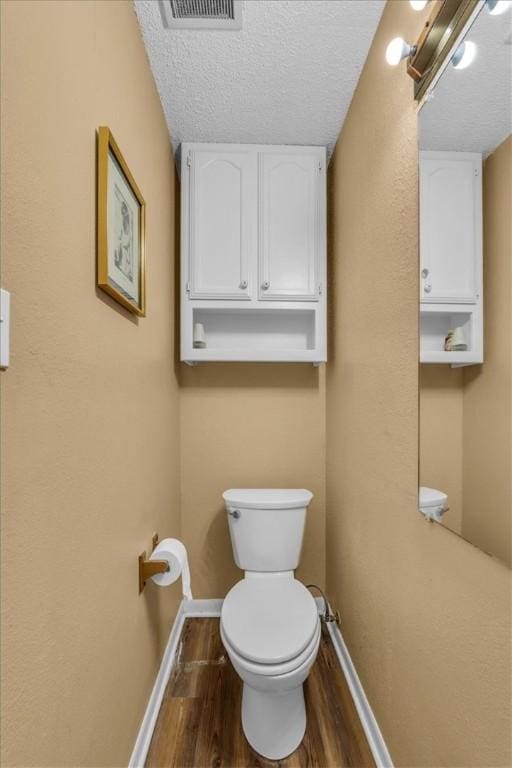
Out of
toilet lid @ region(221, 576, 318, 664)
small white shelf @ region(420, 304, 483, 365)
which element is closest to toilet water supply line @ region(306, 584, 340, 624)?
toilet lid @ region(221, 576, 318, 664)

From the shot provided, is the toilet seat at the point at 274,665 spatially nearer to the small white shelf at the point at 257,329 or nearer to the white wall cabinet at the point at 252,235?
the white wall cabinet at the point at 252,235

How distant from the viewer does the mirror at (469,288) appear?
0.66m

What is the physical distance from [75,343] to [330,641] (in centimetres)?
181

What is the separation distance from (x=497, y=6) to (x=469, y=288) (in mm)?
532

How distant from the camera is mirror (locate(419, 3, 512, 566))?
2.17 ft

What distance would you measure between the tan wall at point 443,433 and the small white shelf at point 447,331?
3 cm

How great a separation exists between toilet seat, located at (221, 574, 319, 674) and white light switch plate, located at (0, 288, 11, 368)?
116 centimetres

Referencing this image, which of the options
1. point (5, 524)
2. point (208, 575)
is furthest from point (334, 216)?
point (208, 575)

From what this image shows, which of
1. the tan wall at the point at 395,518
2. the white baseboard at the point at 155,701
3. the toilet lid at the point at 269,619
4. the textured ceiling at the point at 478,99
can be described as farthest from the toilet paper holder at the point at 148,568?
the textured ceiling at the point at 478,99

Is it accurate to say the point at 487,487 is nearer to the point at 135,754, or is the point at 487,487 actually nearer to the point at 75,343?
the point at 75,343

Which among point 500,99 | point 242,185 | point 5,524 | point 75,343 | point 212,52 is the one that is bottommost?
point 5,524

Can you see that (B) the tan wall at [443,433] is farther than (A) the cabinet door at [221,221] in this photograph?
No

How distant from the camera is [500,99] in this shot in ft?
2.23

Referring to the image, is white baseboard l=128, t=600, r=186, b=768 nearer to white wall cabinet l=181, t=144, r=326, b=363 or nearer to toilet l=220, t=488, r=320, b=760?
toilet l=220, t=488, r=320, b=760
